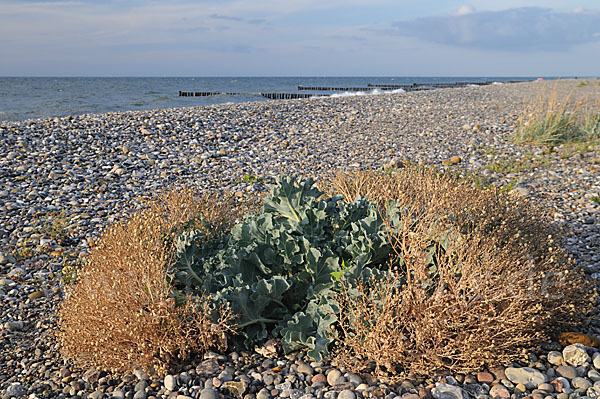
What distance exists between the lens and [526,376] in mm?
2771

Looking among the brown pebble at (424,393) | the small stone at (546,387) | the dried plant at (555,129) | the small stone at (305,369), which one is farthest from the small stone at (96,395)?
the dried plant at (555,129)

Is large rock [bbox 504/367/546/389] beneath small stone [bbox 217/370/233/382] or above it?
above

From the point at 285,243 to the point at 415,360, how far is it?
1.19 meters

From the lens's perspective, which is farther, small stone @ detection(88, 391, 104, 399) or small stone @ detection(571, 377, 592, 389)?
small stone @ detection(88, 391, 104, 399)

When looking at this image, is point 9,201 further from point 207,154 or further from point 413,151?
point 413,151

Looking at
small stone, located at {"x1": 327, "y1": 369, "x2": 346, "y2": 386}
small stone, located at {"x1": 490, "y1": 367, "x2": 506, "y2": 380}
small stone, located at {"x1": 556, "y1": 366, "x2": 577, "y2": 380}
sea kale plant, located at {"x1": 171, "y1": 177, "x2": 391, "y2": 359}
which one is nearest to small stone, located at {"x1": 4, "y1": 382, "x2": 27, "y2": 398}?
sea kale plant, located at {"x1": 171, "y1": 177, "x2": 391, "y2": 359}

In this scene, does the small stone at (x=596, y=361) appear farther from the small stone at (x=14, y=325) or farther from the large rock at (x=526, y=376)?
the small stone at (x=14, y=325)

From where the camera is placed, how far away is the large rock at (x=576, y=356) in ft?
9.47

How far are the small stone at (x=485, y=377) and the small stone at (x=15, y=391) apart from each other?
2947mm

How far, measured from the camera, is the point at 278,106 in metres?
14.8

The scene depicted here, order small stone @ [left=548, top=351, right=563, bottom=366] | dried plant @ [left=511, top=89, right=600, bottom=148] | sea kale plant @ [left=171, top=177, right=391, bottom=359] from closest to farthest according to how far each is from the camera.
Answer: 1. small stone @ [left=548, top=351, right=563, bottom=366]
2. sea kale plant @ [left=171, top=177, right=391, bottom=359]
3. dried plant @ [left=511, top=89, right=600, bottom=148]

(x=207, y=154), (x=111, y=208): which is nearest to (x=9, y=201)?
(x=111, y=208)

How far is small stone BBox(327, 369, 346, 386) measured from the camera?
2.78m

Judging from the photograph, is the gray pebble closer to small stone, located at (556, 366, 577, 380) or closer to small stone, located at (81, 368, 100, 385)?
small stone, located at (81, 368, 100, 385)
